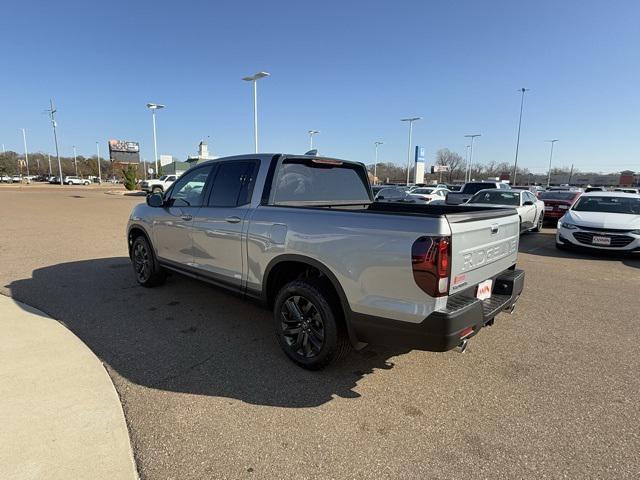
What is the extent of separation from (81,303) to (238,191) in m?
2.79

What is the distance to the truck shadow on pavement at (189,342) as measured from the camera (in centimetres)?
310

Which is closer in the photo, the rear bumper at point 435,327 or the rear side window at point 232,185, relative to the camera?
the rear bumper at point 435,327

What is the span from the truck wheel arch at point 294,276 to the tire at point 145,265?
241cm

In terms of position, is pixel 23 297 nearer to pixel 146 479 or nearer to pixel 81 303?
pixel 81 303

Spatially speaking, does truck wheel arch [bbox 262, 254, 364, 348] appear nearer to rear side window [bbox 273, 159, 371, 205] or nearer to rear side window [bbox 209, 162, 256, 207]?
rear side window [bbox 273, 159, 371, 205]

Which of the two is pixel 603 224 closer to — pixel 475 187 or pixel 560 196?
pixel 560 196

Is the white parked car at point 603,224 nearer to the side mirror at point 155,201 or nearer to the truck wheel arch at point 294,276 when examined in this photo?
the truck wheel arch at point 294,276

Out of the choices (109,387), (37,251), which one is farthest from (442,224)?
(37,251)

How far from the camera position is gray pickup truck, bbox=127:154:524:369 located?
2.56 metres

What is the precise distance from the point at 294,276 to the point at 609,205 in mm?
9605

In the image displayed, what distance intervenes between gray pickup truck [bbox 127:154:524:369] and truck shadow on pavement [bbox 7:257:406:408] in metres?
0.26

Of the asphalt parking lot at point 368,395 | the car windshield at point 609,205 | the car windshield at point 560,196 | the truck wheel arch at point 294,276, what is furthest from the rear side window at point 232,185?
the car windshield at point 560,196

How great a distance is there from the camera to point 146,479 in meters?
2.15

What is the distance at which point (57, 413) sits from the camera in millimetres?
2666
